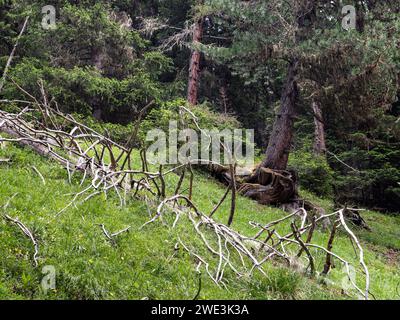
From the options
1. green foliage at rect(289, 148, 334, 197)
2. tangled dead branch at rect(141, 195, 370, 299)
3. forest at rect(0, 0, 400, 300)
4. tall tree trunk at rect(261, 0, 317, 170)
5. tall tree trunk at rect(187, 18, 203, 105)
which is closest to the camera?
forest at rect(0, 0, 400, 300)

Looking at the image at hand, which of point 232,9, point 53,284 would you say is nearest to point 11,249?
point 53,284

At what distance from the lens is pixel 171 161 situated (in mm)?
14156

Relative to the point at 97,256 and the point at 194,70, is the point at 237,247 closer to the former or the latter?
the point at 97,256

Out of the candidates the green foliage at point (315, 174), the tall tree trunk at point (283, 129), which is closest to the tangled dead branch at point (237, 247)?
the tall tree trunk at point (283, 129)

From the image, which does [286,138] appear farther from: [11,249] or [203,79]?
[11,249]

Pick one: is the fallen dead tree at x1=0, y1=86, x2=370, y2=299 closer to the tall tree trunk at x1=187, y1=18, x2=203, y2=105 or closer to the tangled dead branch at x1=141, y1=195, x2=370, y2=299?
the tangled dead branch at x1=141, y1=195, x2=370, y2=299

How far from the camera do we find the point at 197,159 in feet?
28.8

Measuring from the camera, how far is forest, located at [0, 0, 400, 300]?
476 cm

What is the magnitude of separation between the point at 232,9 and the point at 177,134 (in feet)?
14.3

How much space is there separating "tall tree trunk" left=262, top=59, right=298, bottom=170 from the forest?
0.16 ft

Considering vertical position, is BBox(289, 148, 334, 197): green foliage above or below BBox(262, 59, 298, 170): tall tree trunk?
below

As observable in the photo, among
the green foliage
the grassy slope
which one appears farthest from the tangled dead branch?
the green foliage

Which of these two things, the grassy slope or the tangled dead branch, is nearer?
the grassy slope

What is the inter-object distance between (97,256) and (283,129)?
11.1 metres
